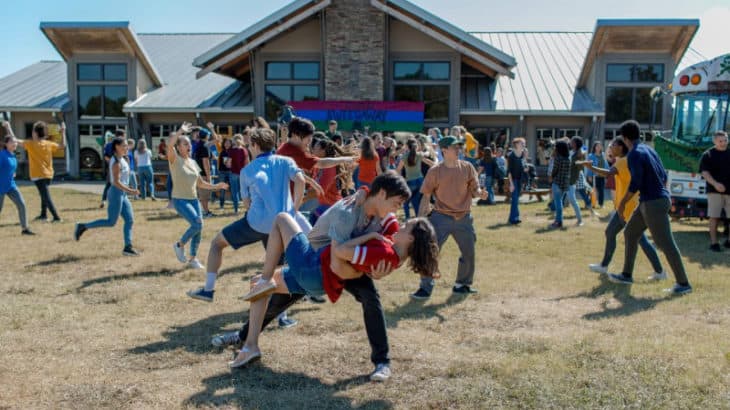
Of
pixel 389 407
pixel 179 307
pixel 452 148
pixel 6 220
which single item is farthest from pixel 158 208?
pixel 389 407

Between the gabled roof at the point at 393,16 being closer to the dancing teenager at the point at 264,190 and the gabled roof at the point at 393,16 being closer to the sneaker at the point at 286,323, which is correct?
the dancing teenager at the point at 264,190

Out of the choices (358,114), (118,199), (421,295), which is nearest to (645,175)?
(421,295)

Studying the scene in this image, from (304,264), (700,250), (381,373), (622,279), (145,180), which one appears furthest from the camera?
(145,180)

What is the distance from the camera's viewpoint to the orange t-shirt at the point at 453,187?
6.76 meters

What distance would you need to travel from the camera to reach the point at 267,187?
5.43 meters

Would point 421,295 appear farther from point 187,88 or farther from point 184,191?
point 187,88

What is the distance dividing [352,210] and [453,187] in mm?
2753

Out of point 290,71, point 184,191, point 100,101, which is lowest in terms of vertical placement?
point 184,191

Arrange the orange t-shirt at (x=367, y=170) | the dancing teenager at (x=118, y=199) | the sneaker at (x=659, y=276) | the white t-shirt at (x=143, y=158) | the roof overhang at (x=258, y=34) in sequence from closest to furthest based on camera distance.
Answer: the sneaker at (x=659, y=276) → the dancing teenager at (x=118, y=199) → the orange t-shirt at (x=367, y=170) → the white t-shirt at (x=143, y=158) → the roof overhang at (x=258, y=34)

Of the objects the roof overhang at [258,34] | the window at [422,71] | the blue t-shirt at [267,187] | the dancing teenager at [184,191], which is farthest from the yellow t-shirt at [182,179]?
the window at [422,71]

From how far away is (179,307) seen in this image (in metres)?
6.48

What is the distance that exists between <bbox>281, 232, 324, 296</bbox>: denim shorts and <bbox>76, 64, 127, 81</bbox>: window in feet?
77.0

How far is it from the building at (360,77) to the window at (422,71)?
36mm

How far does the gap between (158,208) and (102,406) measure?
38.8 ft
